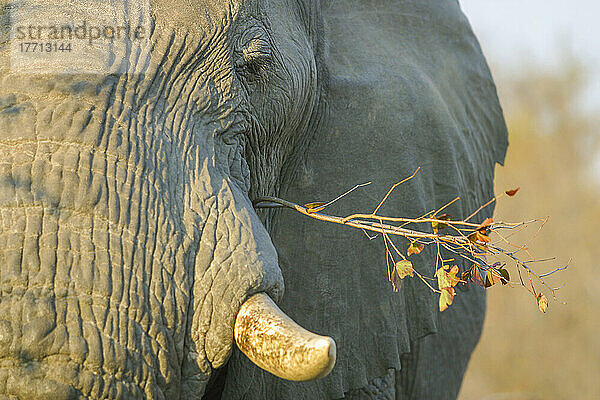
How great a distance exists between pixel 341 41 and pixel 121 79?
991 millimetres

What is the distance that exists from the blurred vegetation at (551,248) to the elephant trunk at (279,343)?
6.20 m

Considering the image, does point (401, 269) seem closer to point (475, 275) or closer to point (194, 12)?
point (475, 275)

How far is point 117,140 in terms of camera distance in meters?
1.77

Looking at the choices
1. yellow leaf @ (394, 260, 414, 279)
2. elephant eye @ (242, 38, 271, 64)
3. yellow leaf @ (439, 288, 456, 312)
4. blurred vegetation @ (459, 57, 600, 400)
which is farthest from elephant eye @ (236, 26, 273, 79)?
blurred vegetation @ (459, 57, 600, 400)

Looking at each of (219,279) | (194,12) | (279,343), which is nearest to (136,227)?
(219,279)

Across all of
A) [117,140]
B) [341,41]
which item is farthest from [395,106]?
[117,140]

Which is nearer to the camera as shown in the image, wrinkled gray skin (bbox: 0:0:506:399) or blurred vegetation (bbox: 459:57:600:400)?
wrinkled gray skin (bbox: 0:0:506:399)

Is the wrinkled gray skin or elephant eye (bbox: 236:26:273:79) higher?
elephant eye (bbox: 236:26:273:79)

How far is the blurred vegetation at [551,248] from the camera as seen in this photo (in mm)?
9555

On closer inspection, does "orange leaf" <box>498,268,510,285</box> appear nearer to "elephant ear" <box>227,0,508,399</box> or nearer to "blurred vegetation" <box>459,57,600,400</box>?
"elephant ear" <box>227,0,508,399</box>

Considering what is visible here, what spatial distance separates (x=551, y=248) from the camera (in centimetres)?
1062

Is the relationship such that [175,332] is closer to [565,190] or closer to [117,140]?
[117,140]

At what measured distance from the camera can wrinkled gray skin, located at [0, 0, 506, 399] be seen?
5.34 ft

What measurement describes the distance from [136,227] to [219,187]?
0.21 metres
